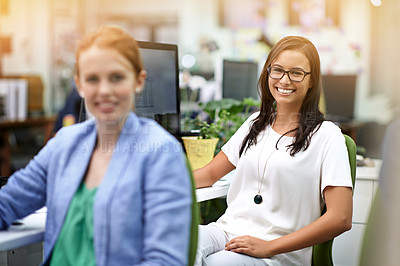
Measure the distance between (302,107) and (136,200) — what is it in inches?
29.9

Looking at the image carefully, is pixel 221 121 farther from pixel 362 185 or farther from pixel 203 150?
pixel 362 185

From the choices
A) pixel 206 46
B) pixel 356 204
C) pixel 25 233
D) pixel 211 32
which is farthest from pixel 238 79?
pixel 211 32

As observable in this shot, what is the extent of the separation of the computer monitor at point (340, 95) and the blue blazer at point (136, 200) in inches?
157

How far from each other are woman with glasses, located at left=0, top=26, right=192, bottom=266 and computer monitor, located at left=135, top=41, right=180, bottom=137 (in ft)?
2.21

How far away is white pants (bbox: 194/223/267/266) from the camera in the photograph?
4.44 ft

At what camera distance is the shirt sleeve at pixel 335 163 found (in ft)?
4.41

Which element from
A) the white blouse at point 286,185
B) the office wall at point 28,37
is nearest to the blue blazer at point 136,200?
the white blouse at point 286,185

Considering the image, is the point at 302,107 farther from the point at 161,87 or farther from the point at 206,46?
the point at 206,46

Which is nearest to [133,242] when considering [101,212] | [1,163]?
[101,212]

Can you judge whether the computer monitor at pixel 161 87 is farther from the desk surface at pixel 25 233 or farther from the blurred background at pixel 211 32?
the blurred background at pixel 211 32

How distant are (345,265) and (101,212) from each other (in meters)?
1.44

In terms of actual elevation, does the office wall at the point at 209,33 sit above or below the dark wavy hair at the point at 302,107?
above

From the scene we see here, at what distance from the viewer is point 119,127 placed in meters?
1.01

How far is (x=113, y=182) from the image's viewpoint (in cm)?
94
